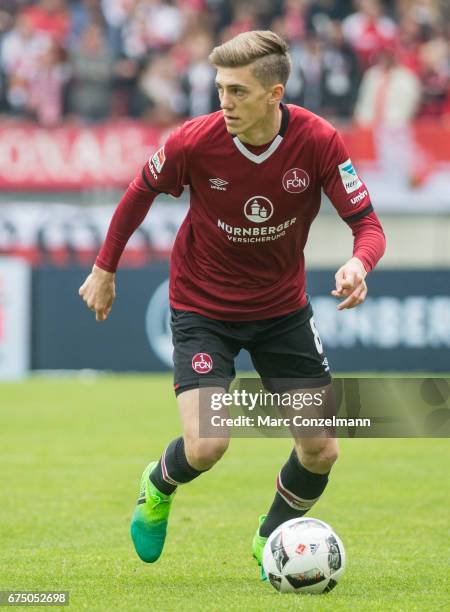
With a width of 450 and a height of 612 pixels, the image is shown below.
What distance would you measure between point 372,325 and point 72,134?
17.3ft

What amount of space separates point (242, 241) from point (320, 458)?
1.06 m

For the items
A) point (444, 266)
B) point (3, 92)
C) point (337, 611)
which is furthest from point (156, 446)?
point (3, 92)

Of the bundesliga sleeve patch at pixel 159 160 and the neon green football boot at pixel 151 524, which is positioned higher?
the bundesliga sleeve patch at pixel 159 160

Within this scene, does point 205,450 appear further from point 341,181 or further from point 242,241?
point 341,181

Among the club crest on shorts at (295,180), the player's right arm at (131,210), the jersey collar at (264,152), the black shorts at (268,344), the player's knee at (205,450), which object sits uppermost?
the jersey collar at (264,152)

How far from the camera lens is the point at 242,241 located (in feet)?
19.3

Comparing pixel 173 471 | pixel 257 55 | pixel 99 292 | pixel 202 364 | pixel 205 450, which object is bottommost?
pixel 173 471

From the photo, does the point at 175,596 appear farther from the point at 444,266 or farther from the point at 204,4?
the point at 204,4

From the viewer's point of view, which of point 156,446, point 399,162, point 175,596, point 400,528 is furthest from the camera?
point 399,162

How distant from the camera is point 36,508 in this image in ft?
26.6

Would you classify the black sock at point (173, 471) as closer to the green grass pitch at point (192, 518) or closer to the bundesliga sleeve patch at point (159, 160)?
the green grass pitch at point (192, 518)

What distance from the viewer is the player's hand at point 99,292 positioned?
19.4ft

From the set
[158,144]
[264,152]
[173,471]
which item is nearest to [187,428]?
[173,471]

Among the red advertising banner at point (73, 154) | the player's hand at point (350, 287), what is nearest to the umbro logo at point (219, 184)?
the player's hand at point (350, 287)
